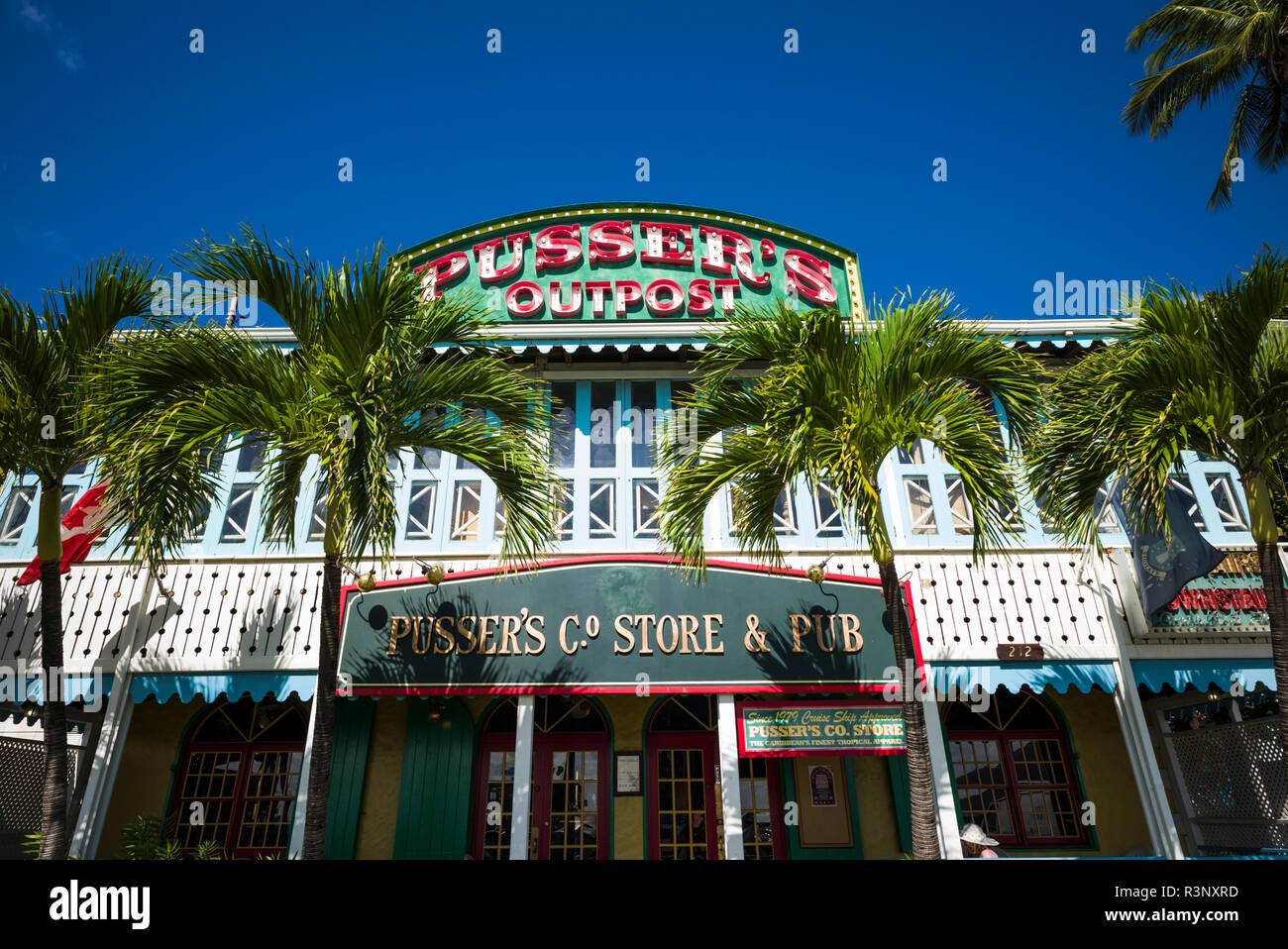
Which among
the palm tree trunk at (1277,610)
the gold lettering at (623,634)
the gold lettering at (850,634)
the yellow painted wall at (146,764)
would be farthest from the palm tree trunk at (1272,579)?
the yellow painted wall at (146,764)

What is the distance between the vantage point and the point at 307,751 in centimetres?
912

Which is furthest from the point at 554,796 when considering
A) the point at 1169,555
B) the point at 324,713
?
the point at 1169,555

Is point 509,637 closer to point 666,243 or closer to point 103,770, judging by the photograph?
point 103,770

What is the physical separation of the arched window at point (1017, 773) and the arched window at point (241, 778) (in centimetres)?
955

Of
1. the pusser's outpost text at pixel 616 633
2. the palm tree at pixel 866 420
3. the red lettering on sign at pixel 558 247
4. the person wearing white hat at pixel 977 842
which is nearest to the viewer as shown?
the palm tree at pixel 866 420

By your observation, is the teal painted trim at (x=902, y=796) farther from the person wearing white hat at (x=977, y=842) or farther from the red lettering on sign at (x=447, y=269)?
the red lettering on sign at (x=447, y=269)

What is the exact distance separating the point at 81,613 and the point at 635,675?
733cm

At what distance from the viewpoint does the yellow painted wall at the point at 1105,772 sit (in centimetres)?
1055

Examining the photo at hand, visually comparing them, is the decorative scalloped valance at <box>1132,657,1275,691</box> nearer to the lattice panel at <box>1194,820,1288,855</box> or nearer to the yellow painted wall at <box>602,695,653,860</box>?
the lattice panel at <box>1194,820,1288,855</box>

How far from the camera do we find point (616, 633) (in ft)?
32.0
